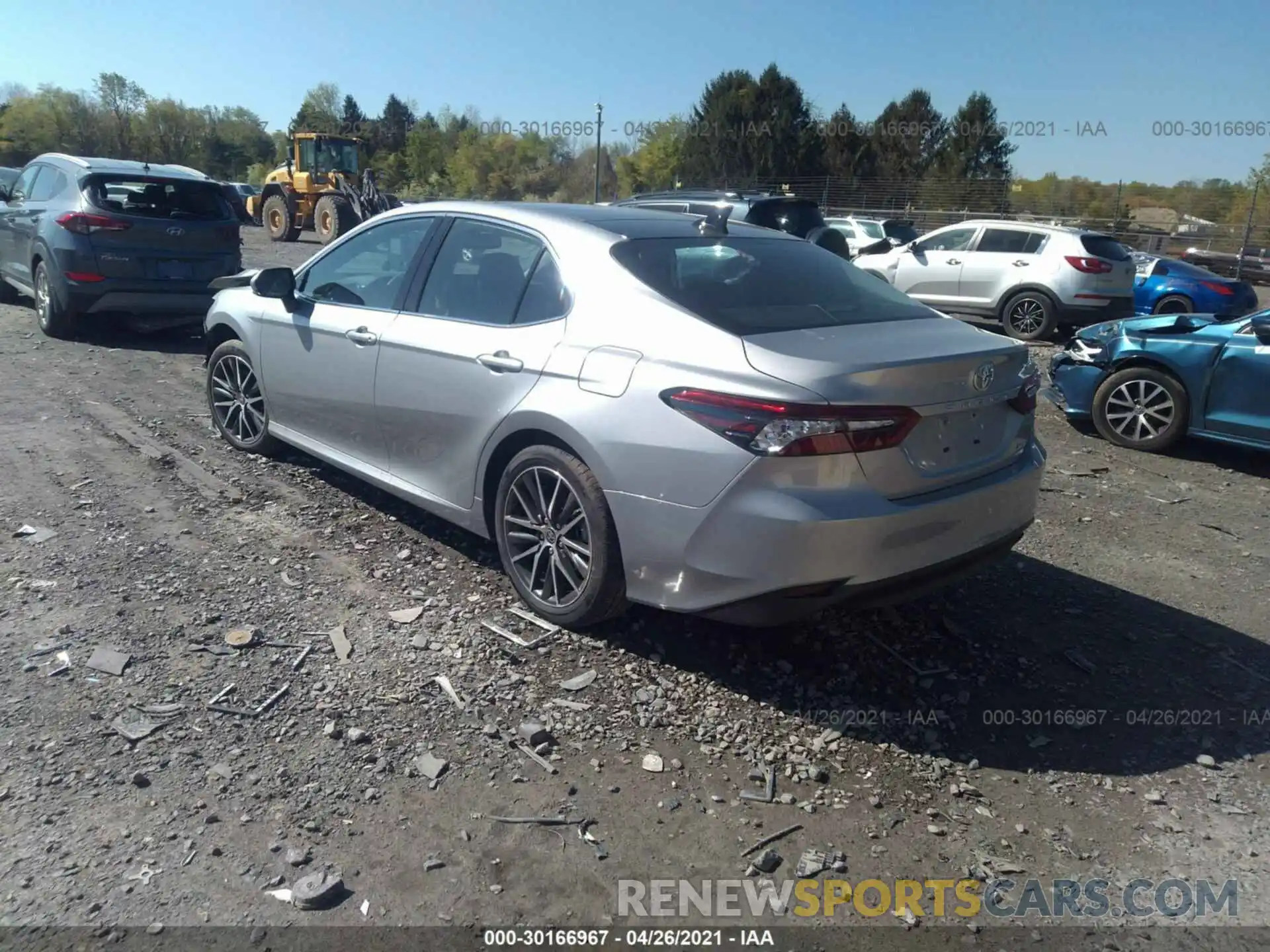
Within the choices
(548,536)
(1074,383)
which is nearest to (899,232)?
(1074,383)

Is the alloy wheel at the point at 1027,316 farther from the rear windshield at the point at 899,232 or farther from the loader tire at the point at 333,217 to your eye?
the loader tire at the point at 333,217

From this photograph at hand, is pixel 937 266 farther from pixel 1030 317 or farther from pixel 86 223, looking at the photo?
pixel 86 223

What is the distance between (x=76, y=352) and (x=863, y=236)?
14.3 m

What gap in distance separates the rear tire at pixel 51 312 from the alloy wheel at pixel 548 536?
294 inches

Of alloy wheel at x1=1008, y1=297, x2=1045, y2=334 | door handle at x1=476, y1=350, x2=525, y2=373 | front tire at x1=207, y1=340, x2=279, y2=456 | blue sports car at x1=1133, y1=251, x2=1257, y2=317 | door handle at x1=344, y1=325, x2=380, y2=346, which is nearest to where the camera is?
door handle at x1=476, y1=350, x2=525, y2=373

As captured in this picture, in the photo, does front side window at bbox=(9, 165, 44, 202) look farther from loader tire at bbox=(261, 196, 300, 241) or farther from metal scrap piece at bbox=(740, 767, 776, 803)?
loader tire at bbox=(261, 196, 300, 241)

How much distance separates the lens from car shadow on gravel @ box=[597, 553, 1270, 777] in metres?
3.41

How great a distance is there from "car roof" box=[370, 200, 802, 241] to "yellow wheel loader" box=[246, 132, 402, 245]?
2011 cm

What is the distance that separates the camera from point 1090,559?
5117mm

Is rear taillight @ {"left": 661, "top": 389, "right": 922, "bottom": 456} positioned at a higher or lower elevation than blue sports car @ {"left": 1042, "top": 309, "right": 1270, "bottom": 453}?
higher

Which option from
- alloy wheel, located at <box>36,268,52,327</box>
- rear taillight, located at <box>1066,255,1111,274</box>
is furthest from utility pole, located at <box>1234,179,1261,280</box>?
alloy wheel, located at <box>36,268,52,327</box>

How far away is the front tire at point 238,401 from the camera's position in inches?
228

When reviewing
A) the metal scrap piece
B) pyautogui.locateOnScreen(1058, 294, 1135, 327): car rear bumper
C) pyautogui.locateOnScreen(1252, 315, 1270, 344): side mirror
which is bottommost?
the metal scrap piece

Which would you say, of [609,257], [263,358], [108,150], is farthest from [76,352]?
[108,150]
